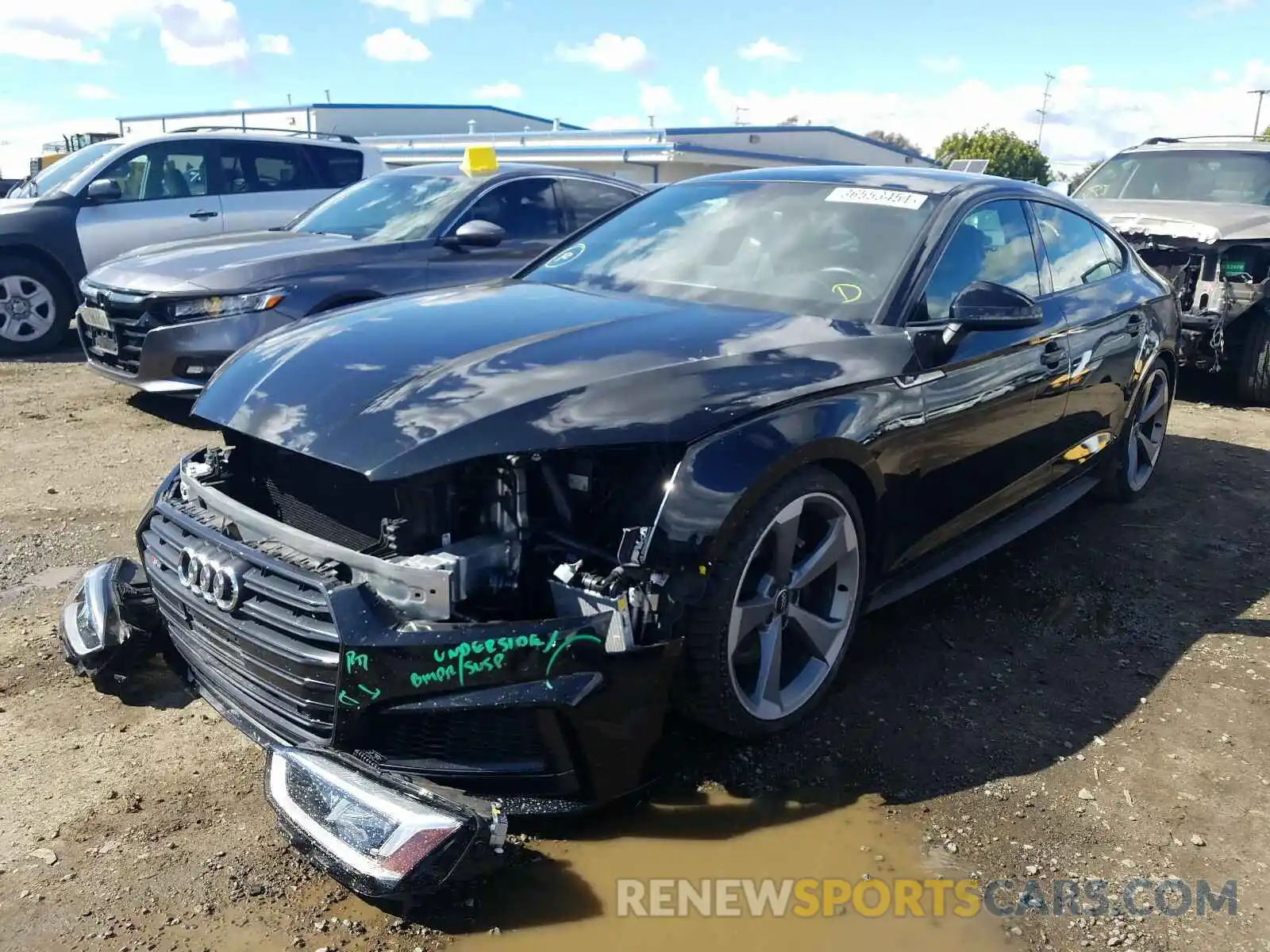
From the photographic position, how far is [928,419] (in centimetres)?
327

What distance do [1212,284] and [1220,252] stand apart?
0.25 metres

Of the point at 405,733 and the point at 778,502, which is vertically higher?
the point at 778,502

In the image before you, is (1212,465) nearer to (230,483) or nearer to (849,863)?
(849,863)

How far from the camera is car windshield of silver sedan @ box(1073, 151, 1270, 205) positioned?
8.69 meters

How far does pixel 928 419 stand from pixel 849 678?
92 centimetres

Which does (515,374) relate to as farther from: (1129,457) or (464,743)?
(1129,457)

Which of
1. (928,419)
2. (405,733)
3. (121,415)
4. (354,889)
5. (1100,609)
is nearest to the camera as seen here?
(354,889)

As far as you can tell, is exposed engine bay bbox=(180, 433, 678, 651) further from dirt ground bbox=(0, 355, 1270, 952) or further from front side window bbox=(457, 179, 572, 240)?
front side window bbox=(457, 179, 572, 240)

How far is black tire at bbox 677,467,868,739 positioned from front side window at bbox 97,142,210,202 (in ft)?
27.0

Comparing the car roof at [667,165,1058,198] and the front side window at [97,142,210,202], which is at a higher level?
the front side window at [97,142,210,202]

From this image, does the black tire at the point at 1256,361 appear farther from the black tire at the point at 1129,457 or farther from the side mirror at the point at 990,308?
the side mirror at the point at 990,308

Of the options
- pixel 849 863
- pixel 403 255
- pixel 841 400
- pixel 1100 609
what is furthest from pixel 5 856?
pixel 403 255

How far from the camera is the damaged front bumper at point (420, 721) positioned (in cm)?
220

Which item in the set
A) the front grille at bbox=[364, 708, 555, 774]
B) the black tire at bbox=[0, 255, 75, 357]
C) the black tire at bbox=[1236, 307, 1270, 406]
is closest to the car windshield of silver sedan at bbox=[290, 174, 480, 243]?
the black tire at bbox=[0, 255, 75, 357]
